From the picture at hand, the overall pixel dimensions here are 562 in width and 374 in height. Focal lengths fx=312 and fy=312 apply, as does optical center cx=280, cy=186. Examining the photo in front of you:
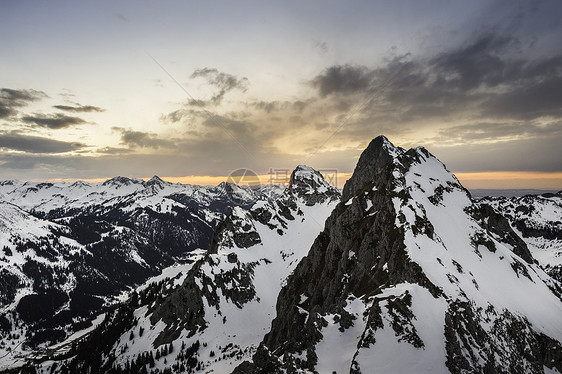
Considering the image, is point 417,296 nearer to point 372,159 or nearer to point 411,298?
point 411,298

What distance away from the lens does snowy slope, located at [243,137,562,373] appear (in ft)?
179

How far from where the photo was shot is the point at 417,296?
62.5 meters

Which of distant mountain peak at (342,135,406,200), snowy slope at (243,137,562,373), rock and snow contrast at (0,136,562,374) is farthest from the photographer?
distant mountain peak at (342,135,406,200)

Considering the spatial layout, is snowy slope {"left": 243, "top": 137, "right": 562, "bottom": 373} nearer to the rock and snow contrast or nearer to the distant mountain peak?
the rock and snow contrast

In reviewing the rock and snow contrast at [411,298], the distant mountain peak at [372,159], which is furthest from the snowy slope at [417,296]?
the distant mountain peak at [372,159]

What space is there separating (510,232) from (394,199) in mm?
63814

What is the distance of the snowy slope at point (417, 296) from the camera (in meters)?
54.4

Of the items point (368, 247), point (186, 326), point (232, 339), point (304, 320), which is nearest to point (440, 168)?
point (368, 247)

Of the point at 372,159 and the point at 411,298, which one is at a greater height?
the point at 372,159

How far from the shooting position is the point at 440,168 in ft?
426

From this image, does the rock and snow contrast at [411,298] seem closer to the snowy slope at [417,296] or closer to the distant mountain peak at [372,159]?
the snowy slope at [417,296]

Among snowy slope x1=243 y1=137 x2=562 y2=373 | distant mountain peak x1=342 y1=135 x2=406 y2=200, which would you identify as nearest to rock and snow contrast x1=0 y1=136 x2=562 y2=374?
snowy slope x1=243 y1=137 x2=562 y2=373

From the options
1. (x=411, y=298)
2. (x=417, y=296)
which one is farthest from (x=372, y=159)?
(x=411, y=298)

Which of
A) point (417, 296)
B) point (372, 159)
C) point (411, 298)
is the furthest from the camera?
point (372, 159)
